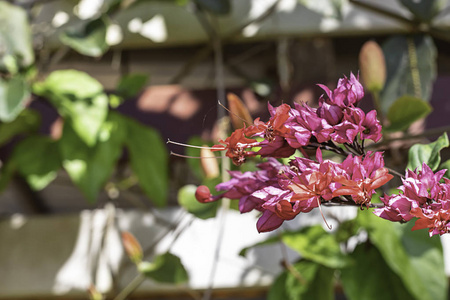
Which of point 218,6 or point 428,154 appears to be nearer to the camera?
point 428,154

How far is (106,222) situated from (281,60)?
478 millimetres

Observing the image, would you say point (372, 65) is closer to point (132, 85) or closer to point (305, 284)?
point (305, 284)

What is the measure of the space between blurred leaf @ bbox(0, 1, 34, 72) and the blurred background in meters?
0.03

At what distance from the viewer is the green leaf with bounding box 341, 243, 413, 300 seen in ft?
2.69

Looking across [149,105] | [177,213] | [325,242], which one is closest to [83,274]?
[177,213]

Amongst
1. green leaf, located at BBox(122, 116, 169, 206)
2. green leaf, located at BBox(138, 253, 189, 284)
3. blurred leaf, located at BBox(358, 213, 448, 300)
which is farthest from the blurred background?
blurred leaf, located at BBox(358, 213, 448, 300)

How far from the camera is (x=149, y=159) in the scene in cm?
110

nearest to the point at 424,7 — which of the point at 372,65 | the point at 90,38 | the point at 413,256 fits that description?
the point at 372,65

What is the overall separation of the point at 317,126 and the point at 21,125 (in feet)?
3.15

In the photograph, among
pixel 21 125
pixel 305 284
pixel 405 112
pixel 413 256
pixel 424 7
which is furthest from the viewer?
pixel 21 125

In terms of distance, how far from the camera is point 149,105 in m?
1.22

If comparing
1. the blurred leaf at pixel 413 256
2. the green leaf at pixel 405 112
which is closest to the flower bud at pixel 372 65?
the green leaf at pixel 405 112

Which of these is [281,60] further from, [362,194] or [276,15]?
[362,194]

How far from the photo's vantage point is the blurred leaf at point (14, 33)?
0.95m
